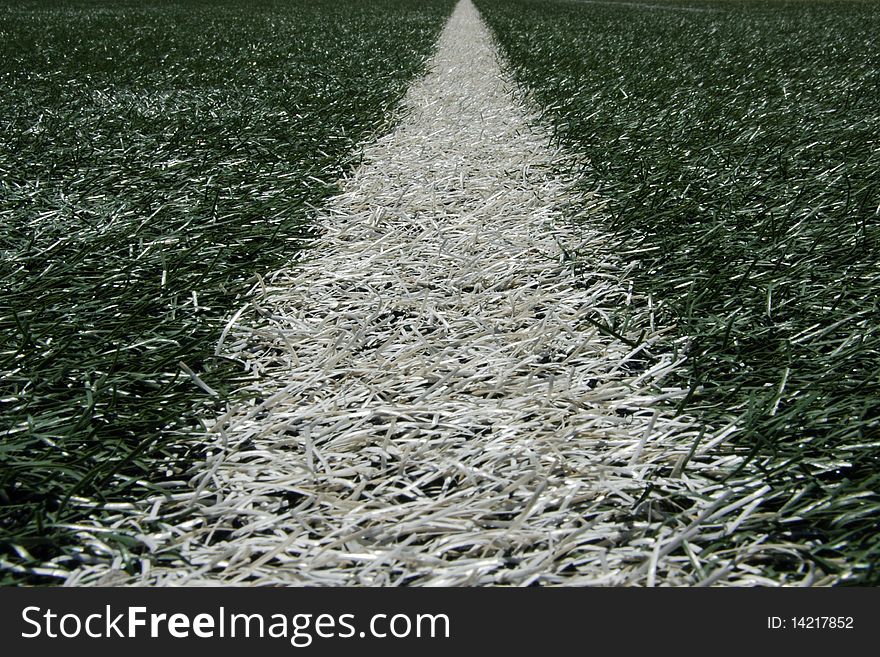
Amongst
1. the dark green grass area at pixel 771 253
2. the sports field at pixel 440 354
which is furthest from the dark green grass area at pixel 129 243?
the dark green grass area at pixel 771 253

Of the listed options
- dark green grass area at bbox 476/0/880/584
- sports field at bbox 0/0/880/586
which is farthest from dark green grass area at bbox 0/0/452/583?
dark green grass area at bbox 476/0/880/584

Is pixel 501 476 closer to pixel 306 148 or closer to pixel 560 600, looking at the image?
pixel 560 600

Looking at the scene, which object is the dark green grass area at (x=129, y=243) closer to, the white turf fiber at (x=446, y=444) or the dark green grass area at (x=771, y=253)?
the white turf fiber at (x=446, y=444)

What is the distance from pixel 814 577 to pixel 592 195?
82.8 inches

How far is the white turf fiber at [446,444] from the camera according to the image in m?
1.05

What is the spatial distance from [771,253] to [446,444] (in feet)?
4.53

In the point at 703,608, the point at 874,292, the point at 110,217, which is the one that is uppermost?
the point at 110,217

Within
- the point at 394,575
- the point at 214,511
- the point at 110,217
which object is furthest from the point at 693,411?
the point at 110,217

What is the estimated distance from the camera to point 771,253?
2.06m

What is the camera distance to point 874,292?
1809mm

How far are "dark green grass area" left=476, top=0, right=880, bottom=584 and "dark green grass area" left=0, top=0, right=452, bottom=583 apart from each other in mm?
1152

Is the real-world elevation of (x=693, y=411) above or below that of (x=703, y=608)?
above

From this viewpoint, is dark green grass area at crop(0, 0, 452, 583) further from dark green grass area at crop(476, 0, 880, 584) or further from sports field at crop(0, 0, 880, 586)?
dark green grass area at crop(476, 0, 880, 584)

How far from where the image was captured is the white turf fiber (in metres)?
1.05
